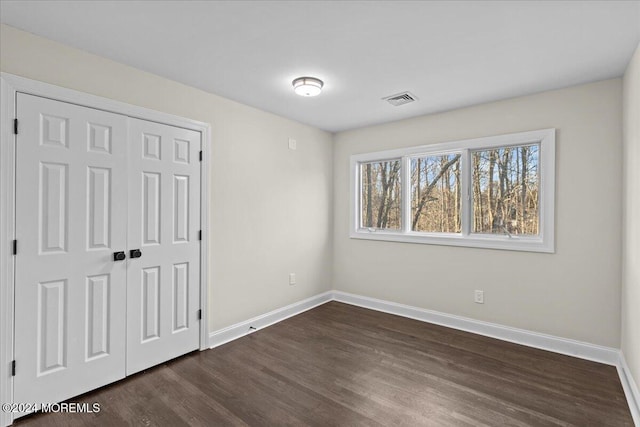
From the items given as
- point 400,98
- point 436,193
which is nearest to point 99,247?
point 400,98

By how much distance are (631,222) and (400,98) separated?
6.90ft

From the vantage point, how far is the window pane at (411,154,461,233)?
143 inches

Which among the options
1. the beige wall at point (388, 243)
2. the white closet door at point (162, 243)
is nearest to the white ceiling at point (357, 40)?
the beige wall at point (388, 243)

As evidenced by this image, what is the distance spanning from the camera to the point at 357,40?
81.0 inches

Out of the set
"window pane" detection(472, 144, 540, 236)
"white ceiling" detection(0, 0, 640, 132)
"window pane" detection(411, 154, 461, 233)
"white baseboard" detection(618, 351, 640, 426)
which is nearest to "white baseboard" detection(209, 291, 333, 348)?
"window pane" detection(411, 154, 461, 233)

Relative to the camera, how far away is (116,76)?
2375 millimetres

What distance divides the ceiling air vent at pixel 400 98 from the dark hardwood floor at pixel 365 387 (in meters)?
2.46

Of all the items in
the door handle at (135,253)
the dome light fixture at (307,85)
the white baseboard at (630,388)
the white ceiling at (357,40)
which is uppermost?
the white ceiling at (357,40)

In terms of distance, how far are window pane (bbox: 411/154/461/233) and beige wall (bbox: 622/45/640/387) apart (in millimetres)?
1414

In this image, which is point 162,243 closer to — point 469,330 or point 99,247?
point 99,247

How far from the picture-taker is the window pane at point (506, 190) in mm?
3123

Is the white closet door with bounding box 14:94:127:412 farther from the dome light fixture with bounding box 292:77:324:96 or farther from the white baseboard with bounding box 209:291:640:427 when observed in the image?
the dome light fixture with bounding box 292:77:324:96

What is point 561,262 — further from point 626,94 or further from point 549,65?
point 549,65

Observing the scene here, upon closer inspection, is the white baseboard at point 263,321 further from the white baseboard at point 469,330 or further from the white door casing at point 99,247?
the white door casing at point 99,247
